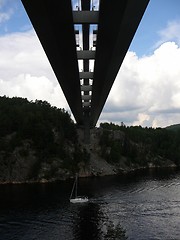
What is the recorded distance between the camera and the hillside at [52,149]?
84312 mm

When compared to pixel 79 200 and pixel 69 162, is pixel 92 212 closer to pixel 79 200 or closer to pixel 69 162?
pixel 79 200

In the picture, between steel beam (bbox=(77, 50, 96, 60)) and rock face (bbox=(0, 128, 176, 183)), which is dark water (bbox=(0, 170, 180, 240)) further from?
steel beam (bbox=(77, 50, 96, 60))

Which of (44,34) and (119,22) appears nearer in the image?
(119,22)

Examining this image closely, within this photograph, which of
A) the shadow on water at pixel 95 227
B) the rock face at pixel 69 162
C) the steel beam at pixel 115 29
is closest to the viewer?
the steel beam at pixel 115 29

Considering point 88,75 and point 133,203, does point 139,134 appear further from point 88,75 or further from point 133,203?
point 88,75

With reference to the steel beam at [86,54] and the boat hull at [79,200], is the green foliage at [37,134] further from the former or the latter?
the steel beam at [86,54]

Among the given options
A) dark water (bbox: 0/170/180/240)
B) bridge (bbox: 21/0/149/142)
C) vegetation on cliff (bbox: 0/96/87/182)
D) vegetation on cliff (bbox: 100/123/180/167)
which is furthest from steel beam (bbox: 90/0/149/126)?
vegetation on cliff (bbox: 100/123/180/167)

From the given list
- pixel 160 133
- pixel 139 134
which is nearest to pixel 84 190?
pixel 139 134

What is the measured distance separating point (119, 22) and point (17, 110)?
90.5 metres

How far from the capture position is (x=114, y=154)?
111m

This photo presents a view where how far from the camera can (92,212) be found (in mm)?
47500

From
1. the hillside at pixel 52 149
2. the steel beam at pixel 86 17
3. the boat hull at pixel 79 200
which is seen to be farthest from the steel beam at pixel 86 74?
the hillside at pixel 52 149

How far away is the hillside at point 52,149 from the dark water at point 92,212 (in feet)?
34.9

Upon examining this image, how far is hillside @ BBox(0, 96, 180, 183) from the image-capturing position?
277 feet
